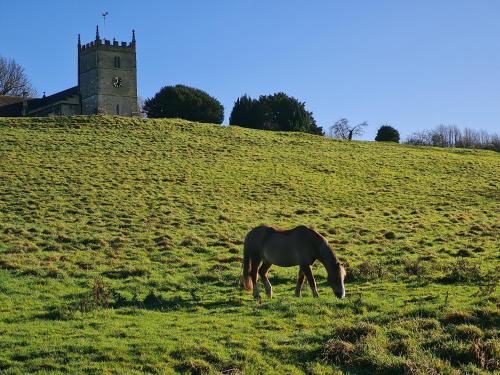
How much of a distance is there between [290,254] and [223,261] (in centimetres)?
596

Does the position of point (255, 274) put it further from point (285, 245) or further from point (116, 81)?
point (116, 81)

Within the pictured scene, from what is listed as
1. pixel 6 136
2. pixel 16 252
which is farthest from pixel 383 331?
pixel 6 136

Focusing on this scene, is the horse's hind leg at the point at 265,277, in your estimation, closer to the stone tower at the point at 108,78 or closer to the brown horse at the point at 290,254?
the brown horse at the point at 290,254

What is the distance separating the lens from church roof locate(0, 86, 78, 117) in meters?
88.3

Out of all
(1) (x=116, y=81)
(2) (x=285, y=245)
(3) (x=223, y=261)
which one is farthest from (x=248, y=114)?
(2) (x=285, y=245)

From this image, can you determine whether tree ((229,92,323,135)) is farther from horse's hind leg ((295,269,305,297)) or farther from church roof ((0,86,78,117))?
horse's hind leg ((295,269,305,297))

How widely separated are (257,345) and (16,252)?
12341 millimetres

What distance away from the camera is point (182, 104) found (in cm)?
8962

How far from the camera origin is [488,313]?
44.9 ft

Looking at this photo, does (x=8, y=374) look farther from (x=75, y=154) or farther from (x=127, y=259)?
(x=75, y=154)

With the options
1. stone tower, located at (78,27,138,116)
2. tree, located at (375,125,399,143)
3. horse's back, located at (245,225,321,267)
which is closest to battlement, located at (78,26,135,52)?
stone tower, located at (78,27,138,116)

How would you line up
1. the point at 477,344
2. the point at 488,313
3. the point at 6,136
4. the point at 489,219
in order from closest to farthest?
the point at 477,344 < the point at 488,313 < the point at 489,219 < the point at 6,136

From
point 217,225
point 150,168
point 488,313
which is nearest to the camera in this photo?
point 488,313

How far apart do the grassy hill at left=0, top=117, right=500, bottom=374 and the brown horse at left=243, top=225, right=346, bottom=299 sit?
0.48 meters
